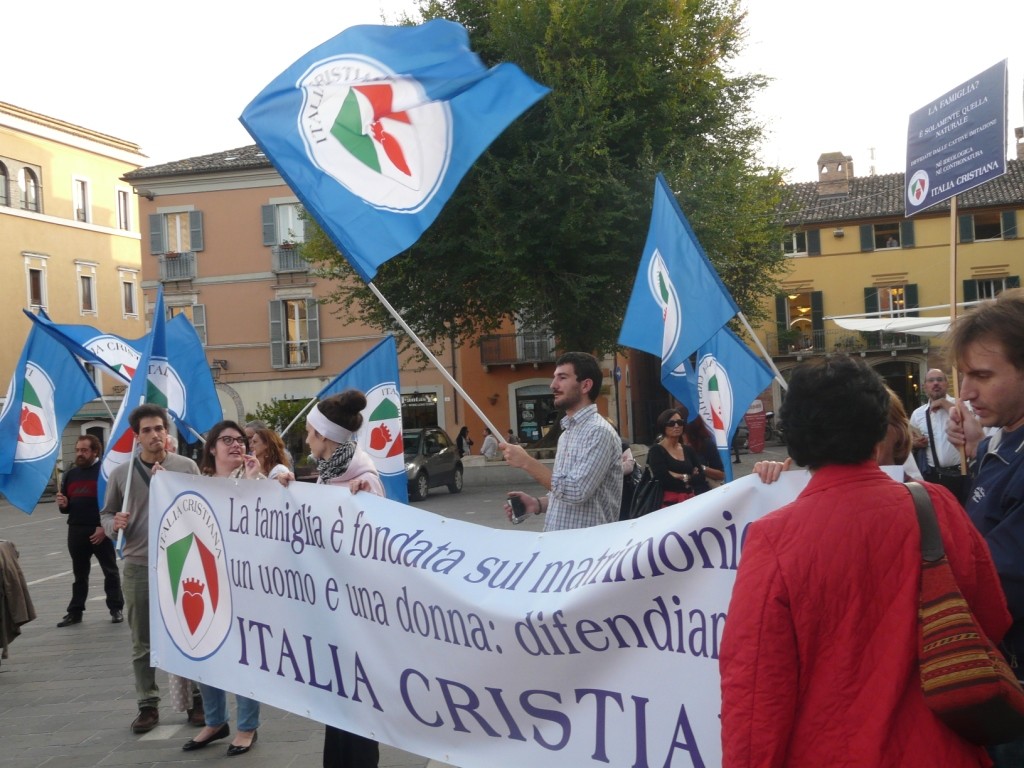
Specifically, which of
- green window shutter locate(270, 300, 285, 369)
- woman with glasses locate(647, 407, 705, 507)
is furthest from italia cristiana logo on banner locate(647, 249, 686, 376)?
green window shutter locate(270, 300, 285, 369)

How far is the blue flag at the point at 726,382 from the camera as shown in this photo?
7.15m

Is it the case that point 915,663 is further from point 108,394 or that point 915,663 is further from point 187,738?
point 108,394

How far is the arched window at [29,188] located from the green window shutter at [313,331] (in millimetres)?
14520

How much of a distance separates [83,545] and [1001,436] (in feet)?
31.3

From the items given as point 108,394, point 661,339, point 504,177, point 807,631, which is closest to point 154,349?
point 661,339

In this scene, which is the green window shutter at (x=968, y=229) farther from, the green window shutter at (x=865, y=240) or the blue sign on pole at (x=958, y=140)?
the blue sign on pole at (x=958, y=140)

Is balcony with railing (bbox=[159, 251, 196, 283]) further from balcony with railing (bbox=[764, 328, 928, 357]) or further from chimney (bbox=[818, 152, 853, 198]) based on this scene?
chimney (bbox=[818, 152, 853, 198])

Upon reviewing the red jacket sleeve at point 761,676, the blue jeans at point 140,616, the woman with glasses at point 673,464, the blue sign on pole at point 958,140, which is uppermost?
the blue sign on pole at point 958,140

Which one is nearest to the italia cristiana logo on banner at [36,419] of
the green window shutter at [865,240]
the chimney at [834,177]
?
the green window shutter at [865,240]

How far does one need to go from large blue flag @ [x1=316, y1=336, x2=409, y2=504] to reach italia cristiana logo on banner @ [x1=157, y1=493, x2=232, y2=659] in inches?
140

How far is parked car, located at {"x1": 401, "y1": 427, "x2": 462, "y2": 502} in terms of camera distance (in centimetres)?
2381

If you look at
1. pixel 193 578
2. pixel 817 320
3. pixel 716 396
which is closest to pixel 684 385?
pixel 716 396

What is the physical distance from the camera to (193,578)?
5492 mm

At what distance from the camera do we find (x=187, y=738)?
19.7ft
